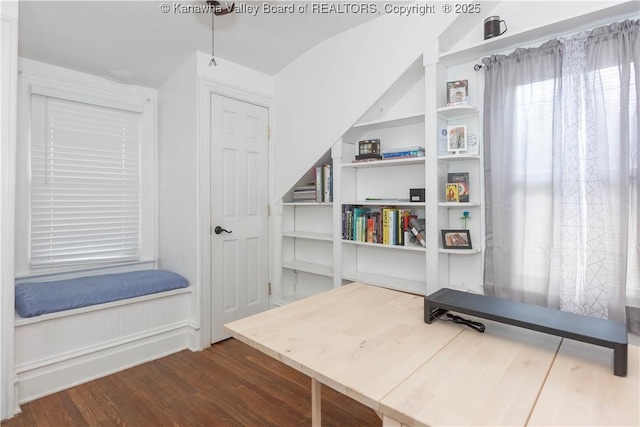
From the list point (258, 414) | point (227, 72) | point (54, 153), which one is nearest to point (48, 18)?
point (54, 153)

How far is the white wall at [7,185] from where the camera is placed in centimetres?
187

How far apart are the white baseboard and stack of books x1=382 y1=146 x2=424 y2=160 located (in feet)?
7.00

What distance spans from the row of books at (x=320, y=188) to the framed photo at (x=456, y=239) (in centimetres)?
104

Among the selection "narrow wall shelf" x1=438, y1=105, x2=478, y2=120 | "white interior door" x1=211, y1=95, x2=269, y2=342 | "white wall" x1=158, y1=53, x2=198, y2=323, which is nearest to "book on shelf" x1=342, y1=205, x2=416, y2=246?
"narrow wall shelf" x1=438, y1=105, x2=478, y2=120

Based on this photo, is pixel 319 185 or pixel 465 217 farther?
pixel 319 185

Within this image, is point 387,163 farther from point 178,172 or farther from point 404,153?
point 178,172

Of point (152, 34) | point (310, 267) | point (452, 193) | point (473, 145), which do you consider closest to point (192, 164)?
point (152, 34)

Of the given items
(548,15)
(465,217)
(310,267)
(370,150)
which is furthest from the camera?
(310,267)

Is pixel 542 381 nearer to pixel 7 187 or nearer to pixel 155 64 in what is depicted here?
pixel 7 187

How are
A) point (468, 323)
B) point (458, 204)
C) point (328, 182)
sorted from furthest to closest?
point (328, 182) → point (458, 204) → point (468, 323)

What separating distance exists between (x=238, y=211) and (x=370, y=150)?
130 cm

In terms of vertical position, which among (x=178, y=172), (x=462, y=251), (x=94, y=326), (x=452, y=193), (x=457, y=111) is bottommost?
(x=94, y=326)

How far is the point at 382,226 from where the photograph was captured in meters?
2.61

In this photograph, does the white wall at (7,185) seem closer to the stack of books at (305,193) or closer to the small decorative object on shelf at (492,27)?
the stack of books at (305,193)
